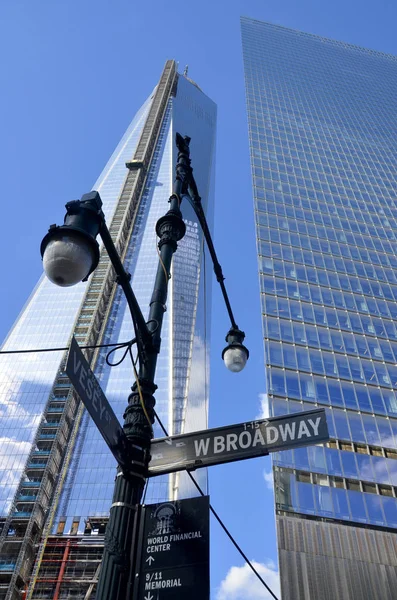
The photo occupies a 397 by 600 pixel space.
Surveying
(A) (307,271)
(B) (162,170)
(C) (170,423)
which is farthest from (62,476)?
(B) (162,170)

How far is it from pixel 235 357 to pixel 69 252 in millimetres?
3578

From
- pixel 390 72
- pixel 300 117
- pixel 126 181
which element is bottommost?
pixel 300 117

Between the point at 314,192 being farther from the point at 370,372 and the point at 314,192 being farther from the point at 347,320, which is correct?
the point at 370,372

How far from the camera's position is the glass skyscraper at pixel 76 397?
2552 inches

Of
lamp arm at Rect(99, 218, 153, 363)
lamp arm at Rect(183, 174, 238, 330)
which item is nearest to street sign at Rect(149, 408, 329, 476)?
lamp arm at Rect(99, 218, 153, 363)

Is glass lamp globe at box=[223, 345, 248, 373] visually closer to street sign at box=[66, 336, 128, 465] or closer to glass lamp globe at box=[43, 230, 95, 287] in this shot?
street sign at box=[66, 336, 128, 465]

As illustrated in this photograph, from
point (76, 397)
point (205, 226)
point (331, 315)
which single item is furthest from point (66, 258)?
point (76, 397)

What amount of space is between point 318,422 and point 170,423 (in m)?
80.1

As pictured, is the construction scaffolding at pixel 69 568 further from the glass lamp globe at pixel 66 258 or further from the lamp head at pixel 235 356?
the glass lamp globe at pixel 66 258

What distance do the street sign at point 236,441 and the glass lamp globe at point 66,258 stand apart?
1.91 metres

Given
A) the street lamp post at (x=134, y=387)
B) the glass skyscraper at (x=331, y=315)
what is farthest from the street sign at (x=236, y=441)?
the glass skyscraper at (x=331, y=315)

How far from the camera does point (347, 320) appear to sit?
43125 millimetres

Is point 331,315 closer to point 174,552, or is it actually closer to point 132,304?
point 132,304

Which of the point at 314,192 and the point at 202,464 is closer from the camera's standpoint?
the point at 202,464
